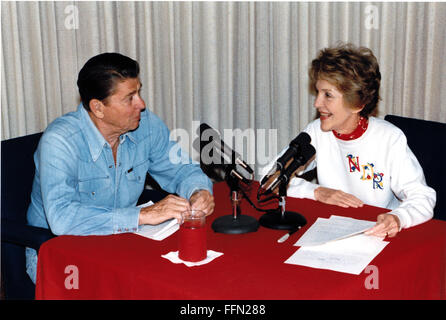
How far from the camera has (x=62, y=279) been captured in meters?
1.77

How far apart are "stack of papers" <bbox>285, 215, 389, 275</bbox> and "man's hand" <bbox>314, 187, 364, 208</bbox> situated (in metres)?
0.14

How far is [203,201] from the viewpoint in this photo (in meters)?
2.07

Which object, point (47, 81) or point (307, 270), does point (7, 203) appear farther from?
point (307, 270)

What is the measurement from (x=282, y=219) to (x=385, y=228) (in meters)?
0.34

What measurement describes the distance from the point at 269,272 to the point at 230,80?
2.07 metres

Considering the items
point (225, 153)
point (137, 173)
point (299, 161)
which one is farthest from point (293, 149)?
point (137, 173)

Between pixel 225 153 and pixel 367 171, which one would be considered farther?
pixel 367 171

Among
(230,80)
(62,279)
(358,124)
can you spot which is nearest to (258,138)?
(230,80)

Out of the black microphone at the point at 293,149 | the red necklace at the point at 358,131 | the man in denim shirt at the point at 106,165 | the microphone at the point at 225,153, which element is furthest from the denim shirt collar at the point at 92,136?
the red necklace at the point at 358,131

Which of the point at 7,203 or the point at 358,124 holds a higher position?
the point at 358,124

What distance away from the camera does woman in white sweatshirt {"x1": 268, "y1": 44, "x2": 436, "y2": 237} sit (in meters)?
2.17

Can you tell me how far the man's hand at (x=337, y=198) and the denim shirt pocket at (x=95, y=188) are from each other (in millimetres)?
811

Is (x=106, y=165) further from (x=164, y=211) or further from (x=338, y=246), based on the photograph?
(x=338, y=246)

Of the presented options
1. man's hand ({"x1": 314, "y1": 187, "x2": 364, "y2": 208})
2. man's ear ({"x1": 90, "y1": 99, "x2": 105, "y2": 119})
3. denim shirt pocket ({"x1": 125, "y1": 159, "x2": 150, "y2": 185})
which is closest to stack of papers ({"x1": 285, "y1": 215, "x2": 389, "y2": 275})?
man's hand ({"x1": 314, "y1": 187, "x2": 364, "y2": 208})
